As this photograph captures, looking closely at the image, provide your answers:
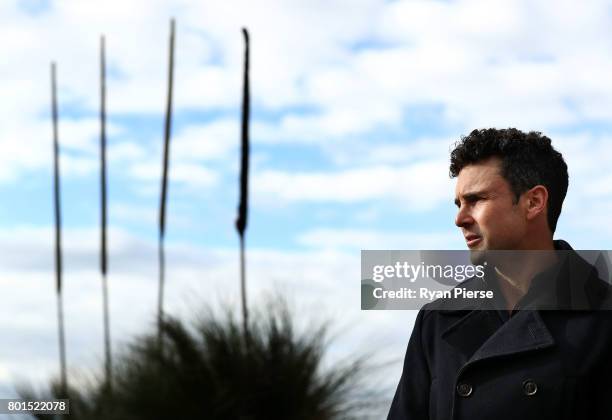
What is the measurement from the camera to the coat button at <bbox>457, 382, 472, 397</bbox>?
2.82 meters

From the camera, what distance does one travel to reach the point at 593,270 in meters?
2.94

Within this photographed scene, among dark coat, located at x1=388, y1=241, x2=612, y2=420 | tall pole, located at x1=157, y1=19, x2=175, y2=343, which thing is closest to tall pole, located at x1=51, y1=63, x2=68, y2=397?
tall pole, located at x1=157, y1=19, x2=175, y2=343

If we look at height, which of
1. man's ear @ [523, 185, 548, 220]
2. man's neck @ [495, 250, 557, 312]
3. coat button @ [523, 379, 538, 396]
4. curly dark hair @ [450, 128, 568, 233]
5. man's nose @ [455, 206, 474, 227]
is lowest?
coat button @ [523, 379, 538, 396]

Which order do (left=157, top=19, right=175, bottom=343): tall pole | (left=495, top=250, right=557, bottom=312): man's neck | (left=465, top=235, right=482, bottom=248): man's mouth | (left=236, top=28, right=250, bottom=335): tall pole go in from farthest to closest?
(left=157, top=19, right=175, bottom=343): tall pole
(left=236, top=28, right=250, bottom=335): tall pole
(left=495, top=250, right=557, bottom=312): man's neck
(left=465, top=235, right=482, bottom=248): man's mouth

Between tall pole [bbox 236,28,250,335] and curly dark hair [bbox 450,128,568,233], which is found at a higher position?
tall pole [bbox 236,28,250,335]

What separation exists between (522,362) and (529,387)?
12 centimetres

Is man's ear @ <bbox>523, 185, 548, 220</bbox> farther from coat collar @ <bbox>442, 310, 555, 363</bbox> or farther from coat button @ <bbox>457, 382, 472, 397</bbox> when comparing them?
coat button @ <bbox>457, 382, 472, 397</bbox>

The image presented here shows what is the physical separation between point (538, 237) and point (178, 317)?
1.44m

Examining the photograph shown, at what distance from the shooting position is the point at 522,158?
9.25 ft

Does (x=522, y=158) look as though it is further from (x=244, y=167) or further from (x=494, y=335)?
(x=244, y=167)

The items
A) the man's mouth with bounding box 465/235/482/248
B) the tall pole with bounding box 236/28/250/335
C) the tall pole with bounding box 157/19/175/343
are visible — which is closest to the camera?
the man's mouth with bounding box 465/235/482/248

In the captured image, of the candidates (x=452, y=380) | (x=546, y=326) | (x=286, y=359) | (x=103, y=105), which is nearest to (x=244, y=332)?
(x=286, y=359)

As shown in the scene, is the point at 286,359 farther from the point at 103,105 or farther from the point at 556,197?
the point at 103,105

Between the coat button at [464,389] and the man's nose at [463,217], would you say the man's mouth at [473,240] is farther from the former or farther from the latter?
the coat button at [464,389]
